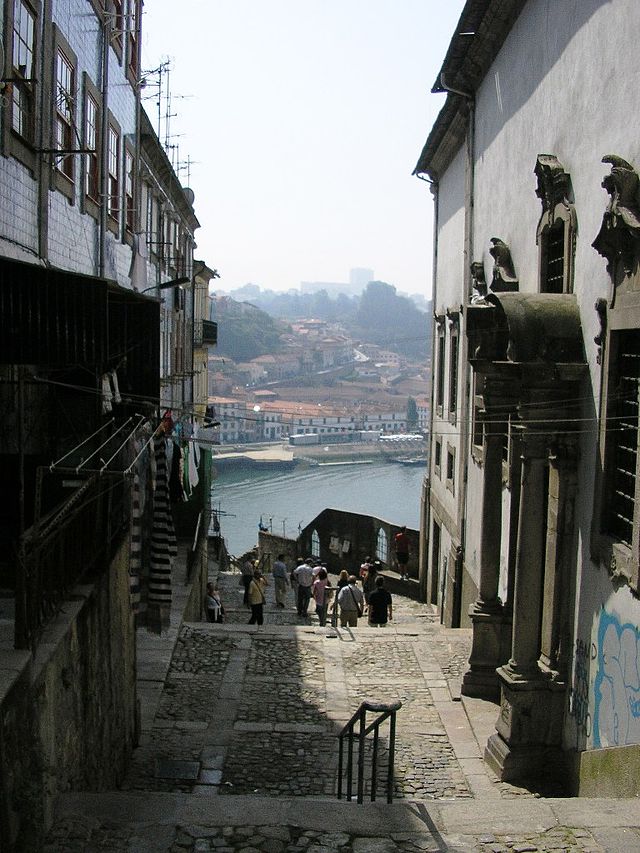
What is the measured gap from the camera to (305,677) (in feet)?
44.8

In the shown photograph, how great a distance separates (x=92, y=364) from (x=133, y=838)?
4.83 meters

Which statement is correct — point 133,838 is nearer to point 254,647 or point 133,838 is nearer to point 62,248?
point 62,248

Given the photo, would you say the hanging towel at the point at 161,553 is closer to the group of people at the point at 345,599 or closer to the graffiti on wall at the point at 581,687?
the graffiti on wall at the point at 581,687

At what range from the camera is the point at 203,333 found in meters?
35.2

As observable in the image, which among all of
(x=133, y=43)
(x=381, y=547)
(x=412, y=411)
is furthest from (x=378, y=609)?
(x=412, y=411)

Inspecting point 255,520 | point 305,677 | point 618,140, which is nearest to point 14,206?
point 618,140

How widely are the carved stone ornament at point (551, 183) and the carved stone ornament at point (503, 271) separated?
208cm

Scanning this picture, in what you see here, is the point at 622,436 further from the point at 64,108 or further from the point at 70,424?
the point at 64,108

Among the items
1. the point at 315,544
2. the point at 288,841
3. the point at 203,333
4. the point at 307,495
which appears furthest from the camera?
the point at 307,495

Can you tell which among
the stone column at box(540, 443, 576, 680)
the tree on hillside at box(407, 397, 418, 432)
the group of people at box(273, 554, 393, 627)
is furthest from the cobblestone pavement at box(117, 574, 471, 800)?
the tree on hillside at box(407, 397, 418, 432)

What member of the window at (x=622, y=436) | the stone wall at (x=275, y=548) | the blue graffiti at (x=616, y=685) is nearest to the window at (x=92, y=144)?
the window at (x=622, y=436)

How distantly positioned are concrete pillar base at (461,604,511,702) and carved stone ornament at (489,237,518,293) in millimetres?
4270

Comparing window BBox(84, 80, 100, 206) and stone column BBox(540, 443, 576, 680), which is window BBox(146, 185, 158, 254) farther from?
stone column BBox(540, 443, 576, 680)

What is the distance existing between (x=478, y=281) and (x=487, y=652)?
20.7 ft
